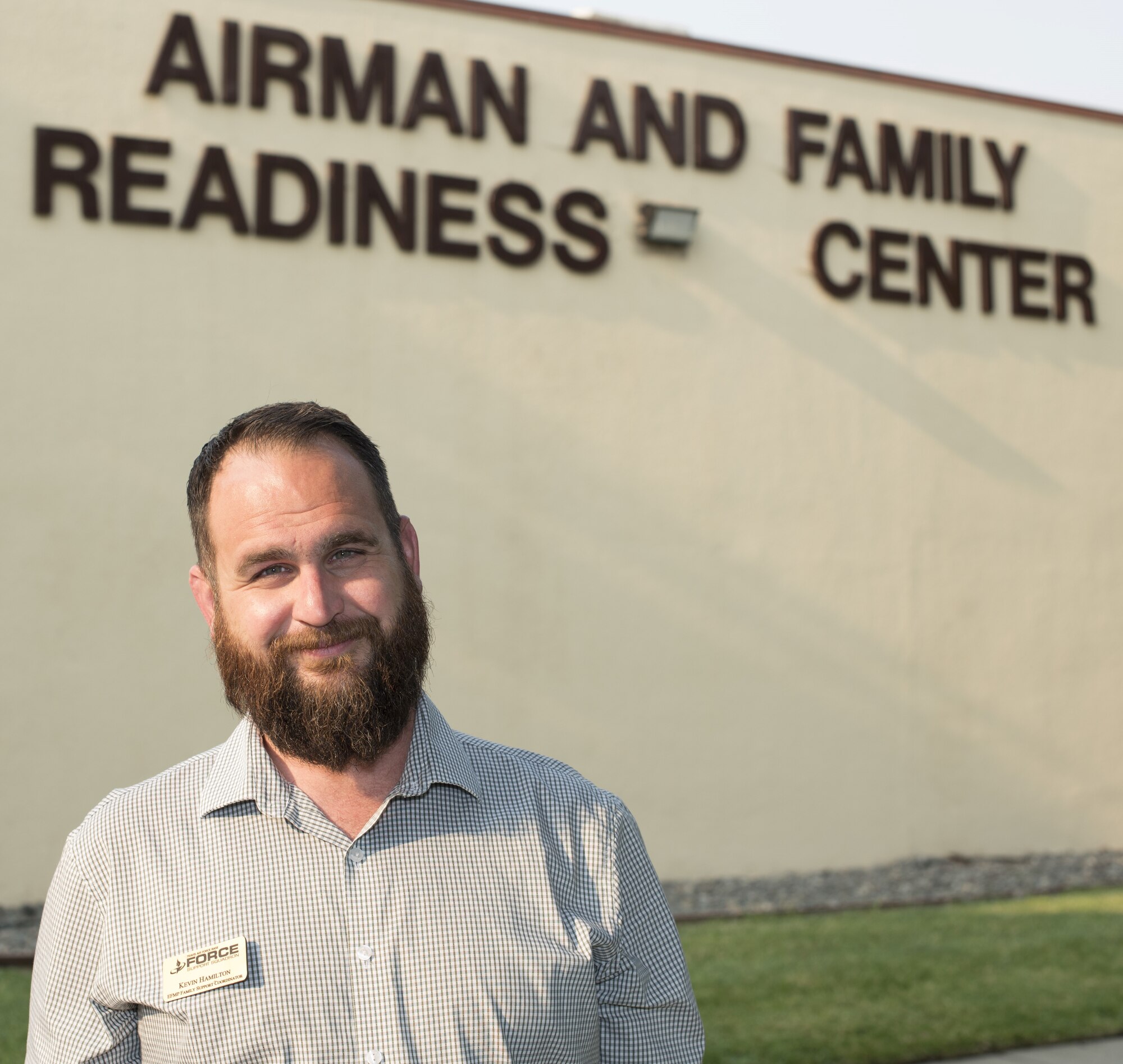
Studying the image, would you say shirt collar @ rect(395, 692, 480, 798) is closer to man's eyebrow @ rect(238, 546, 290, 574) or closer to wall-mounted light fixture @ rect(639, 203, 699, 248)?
man's eyebrow @ rect(238, 546, 290, 574)

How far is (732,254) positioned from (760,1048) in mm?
6691

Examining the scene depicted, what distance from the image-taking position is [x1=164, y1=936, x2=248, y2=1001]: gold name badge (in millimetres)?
1906

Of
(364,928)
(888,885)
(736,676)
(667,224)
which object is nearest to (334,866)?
(364,928)

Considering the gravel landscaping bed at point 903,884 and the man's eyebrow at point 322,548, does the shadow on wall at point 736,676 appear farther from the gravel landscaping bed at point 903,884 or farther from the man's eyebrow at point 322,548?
the man's eyebrow at point 322,548

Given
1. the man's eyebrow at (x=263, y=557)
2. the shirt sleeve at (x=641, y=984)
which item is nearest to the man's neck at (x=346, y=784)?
the man's eyebrow at (x=263, y=557)

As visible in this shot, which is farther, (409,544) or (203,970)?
(409,544)

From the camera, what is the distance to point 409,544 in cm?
233

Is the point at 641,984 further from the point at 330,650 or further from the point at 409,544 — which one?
the point at 409,544

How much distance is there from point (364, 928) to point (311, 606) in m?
0.49

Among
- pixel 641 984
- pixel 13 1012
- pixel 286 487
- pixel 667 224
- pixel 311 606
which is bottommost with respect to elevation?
pixel 13 1012

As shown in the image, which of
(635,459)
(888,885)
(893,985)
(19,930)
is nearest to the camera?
(893,985)

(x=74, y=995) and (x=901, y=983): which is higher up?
(x=74, y=995)

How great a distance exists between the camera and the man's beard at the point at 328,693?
6.79ft

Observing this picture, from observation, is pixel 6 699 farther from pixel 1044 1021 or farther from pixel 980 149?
pixel 980 149
